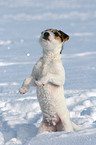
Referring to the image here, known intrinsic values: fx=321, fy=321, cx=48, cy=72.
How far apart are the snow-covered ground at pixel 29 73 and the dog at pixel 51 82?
225 millimetres

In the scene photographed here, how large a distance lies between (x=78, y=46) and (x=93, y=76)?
2717 millimetres

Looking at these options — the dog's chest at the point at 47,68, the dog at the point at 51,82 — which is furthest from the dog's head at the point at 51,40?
the dog's chest at the point at 47,68

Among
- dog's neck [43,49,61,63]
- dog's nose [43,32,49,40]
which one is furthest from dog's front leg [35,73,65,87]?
dog's nose [43,32,49,40]

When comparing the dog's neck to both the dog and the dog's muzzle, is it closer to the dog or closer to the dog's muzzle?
the dog

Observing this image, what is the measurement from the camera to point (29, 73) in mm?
5402

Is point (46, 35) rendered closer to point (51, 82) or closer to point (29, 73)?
point (51, 82)

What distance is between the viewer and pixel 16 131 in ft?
9.74

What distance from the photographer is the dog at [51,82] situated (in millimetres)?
2609

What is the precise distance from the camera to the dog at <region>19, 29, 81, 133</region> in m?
2.61

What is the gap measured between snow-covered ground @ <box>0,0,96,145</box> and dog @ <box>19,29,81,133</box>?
0.22m

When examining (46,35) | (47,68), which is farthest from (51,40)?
(47,68)

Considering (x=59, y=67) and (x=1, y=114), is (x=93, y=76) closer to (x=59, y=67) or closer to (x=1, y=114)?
(x=1, y=114)

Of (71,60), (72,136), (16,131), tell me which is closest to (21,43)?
(71,60)

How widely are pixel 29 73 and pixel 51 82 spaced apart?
276cm
